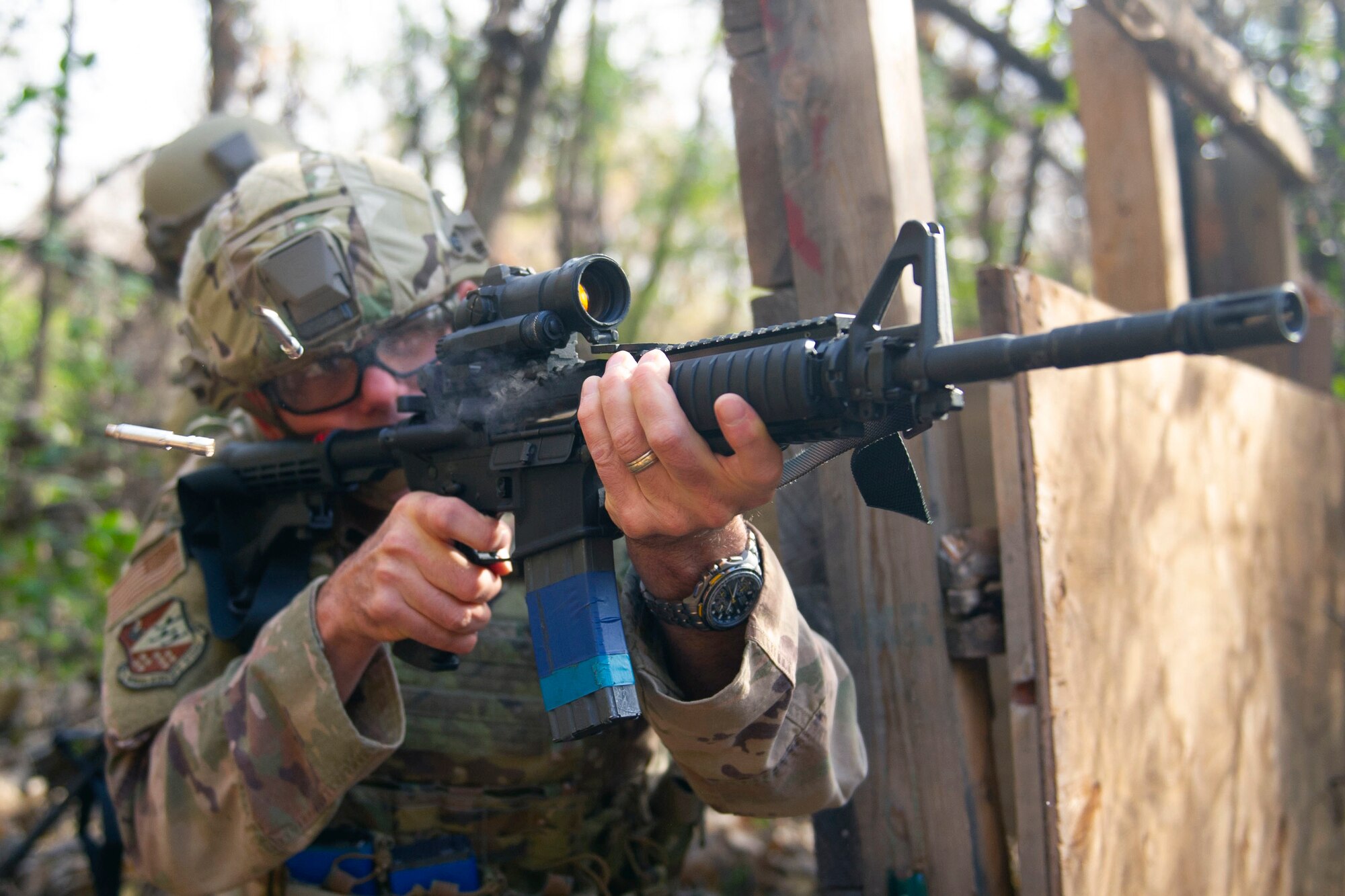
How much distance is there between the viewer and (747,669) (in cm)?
177

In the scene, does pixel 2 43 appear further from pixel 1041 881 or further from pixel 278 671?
pixel 1041 881

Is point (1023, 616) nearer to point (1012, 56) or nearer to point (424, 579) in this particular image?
point (424, 579)

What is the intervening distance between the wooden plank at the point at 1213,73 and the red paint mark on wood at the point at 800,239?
1.61 m

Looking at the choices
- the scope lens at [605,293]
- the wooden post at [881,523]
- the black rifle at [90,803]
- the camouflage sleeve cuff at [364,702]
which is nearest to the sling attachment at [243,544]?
the camouflage sleeve cuff at [364,702]

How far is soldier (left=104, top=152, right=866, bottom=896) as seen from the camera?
189 cm

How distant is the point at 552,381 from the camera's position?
1846 millimetres

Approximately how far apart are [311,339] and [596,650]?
1134 mm

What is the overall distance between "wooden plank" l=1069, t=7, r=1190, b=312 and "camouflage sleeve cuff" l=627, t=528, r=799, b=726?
234 cm

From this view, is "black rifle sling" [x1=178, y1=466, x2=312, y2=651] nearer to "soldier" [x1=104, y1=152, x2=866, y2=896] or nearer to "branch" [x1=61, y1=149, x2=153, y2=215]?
"soldier" [x1=104, y1=152, x2=866, y2=896]

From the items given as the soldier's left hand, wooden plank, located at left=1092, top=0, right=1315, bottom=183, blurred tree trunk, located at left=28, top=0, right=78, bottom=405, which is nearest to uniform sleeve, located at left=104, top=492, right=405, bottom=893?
the soldier's left hand

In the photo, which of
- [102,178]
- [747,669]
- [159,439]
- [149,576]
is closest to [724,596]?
[747,669]

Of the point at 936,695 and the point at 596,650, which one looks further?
the point at 936,695

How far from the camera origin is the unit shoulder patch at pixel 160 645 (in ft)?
8.08

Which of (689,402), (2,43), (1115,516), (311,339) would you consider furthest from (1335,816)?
(2,43)
